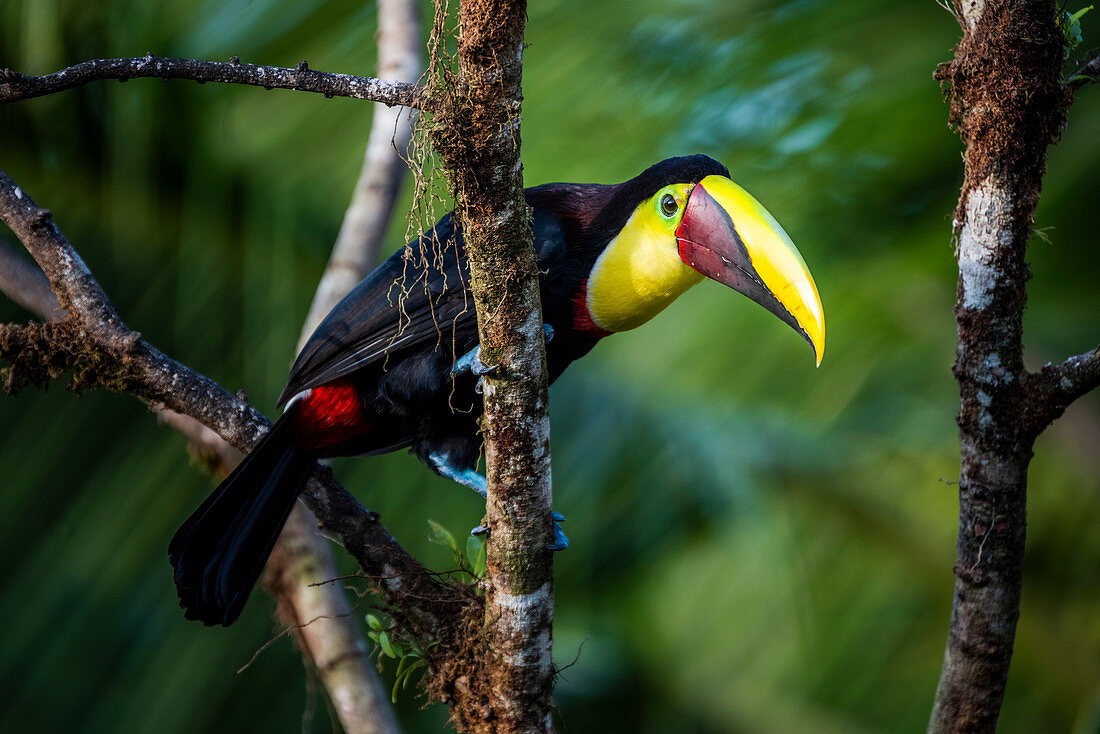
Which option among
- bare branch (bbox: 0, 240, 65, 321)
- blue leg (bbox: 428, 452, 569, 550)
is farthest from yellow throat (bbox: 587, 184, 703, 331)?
bare branch (bbox: 0, 240, 65, 321)

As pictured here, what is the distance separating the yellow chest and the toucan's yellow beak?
1.7 inches

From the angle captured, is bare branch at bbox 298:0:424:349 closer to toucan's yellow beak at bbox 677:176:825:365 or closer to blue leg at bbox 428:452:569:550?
blue leg at bbox 428:452:569:550

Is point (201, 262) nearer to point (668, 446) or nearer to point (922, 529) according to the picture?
point (668, 446)

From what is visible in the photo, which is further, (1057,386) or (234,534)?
(234,534)

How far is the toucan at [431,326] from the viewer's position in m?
1.91

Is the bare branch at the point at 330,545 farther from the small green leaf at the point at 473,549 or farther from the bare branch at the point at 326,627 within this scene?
the small green leaf at the point at 473,549

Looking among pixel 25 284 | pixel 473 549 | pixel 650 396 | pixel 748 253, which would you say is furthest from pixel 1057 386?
pixel 25 284

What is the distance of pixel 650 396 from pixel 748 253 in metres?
0.89

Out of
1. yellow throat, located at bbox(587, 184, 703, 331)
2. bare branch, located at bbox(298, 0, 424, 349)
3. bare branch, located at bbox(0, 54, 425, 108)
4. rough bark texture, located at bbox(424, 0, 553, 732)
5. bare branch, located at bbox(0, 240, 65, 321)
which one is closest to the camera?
rough bark texture, located at bbox(424, 0, 553, 732)

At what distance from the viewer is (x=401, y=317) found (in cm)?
195

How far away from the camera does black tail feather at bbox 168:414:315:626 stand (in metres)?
1.94

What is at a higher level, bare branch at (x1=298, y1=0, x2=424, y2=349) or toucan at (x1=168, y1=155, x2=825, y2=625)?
bare branch at (x1=298, y1=0, x2=424, y2=349)

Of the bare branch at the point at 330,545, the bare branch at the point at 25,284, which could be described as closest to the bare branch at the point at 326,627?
the bare branch at the point at 330,545

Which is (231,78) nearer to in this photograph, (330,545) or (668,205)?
(668,205)
